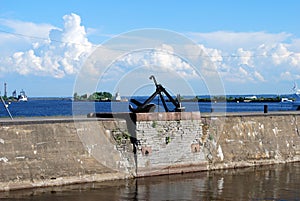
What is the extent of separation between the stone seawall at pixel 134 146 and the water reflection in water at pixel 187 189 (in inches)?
22.6

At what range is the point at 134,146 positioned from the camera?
1908 centimetres

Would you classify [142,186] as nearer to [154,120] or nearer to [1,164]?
[154,120]

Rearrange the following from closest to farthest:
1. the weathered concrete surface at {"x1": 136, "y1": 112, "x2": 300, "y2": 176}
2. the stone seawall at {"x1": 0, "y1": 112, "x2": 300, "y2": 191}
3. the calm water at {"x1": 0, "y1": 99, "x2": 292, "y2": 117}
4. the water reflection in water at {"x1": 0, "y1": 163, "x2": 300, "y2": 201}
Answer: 1. the water reflection in water at {"x1": 0, "y1": 163, "x2": 300, "y2": 201}
2. the stone seawall at {"x1": 0, "y1": 112, "x2": 300, "y2": 191}
3. the weathered concrete surface at {"x1": 136, "y1": 112, "x2": 300, "y2": 176}
4. the calm water at {"x1": 0, "y1": 99, "x2": 292, "y2": 117}

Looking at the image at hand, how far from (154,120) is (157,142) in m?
0.89

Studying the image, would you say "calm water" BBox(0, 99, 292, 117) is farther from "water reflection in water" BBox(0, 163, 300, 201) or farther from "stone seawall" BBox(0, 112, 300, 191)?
"water reflection in water" BBox(0, 163, 300, 201)

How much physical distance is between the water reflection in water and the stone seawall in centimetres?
57

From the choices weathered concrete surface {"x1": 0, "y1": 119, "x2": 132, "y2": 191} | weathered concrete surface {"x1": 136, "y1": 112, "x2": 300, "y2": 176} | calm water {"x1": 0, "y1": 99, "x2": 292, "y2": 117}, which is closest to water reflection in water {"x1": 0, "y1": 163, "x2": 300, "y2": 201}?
weathered concrete surface {"x1": 0, "y1": 119, "x2": 132, "y2": 191}

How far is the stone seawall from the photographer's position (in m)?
16.6

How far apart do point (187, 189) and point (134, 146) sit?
3.10 metres

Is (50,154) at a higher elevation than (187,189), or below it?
higher

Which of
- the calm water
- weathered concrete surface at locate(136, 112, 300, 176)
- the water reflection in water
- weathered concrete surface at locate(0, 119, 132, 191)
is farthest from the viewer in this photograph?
the calm water

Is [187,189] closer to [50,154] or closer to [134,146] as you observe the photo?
[134,146]

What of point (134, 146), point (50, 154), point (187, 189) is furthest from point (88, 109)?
point (187, 189)

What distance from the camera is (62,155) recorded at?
685 inches
